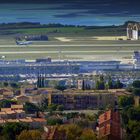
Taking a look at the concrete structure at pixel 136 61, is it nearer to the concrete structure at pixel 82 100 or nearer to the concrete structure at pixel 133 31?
the concrete structure at pixel 82 100

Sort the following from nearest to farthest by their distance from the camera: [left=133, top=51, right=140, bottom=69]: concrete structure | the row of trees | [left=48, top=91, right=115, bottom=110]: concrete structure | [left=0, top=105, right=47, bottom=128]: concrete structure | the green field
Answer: the row of trees < [left=0, top=105, right=47, bottom=128]: concrete structure < [left=48, top=91, right=115, bottom=110]: concrete structure < [left=133, top=51, right=140, bottom=69]: concrete structure < the green field

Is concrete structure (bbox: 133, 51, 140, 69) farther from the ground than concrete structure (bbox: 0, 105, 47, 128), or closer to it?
farther from the ground

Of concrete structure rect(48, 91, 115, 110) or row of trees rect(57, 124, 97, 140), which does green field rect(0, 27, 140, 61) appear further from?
row of trees rect(57, 124, 97, 140)

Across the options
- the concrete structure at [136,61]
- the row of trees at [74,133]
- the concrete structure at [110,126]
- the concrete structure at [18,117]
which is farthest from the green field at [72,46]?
the row of trees at [74,133]

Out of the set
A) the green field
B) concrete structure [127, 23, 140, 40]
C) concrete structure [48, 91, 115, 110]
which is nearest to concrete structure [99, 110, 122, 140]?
concrete structure [48, 91, 115, 110]

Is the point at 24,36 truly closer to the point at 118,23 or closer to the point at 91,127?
the point at 118,23

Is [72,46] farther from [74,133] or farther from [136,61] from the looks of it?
[74,133]

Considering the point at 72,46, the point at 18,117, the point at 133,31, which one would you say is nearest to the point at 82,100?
the point at 18,117

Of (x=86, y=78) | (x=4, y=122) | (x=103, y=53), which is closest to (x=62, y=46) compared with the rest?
(x=103, y=53)
